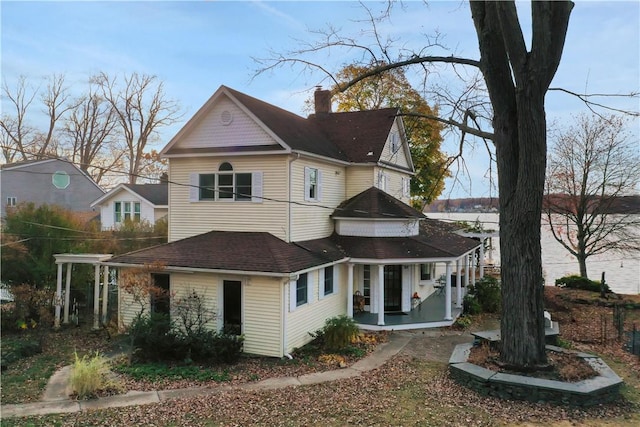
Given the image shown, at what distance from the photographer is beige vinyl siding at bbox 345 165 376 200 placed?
17922 millimetres

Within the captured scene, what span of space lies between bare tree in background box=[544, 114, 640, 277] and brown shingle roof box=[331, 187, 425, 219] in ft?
43.7

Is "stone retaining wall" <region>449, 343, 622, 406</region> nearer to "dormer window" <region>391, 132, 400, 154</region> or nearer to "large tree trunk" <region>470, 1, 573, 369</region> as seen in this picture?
"large tree trunk" <region>470, 1, 573, 369</region>

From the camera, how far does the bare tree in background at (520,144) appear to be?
901 cm

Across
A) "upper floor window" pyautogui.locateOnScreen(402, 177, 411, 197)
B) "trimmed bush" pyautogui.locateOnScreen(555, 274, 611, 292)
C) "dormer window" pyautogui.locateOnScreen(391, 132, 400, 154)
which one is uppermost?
"dormer window" pyautogui.locateOnScreen(391, 132, 400, 154)

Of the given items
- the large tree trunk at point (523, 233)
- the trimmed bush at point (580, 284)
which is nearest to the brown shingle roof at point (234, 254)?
the large tree trunk at point (523, 233)

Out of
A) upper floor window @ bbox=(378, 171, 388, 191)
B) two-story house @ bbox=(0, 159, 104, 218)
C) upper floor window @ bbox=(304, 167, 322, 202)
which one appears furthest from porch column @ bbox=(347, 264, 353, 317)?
two-story house @ bbox=(0, 159, 104, 218)

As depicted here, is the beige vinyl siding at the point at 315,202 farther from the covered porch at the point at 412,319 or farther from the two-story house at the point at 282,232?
the covered porch at the point at 412,319

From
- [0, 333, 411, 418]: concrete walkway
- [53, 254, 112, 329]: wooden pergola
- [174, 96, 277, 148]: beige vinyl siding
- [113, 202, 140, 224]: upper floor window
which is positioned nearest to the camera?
[0, 333, 411, 418]: concrete walkway

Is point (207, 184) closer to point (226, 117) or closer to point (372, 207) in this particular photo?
point (226, 117)

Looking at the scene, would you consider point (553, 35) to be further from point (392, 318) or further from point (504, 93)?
point (392, 318)

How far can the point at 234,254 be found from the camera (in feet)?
41.4

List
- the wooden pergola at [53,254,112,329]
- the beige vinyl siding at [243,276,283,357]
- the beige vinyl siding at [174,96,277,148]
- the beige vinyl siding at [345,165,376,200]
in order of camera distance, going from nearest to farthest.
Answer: the beige vinyl siding at [243,276,283,357] → the beige vinyl siding at [174,96,277,148] → the wooden pergola at [53,254,112,329] → the beige vinyl siding at [345,165,376,200]

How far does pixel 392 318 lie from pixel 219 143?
8.85 m

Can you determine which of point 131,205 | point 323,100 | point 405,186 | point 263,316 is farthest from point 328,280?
point 131,205
